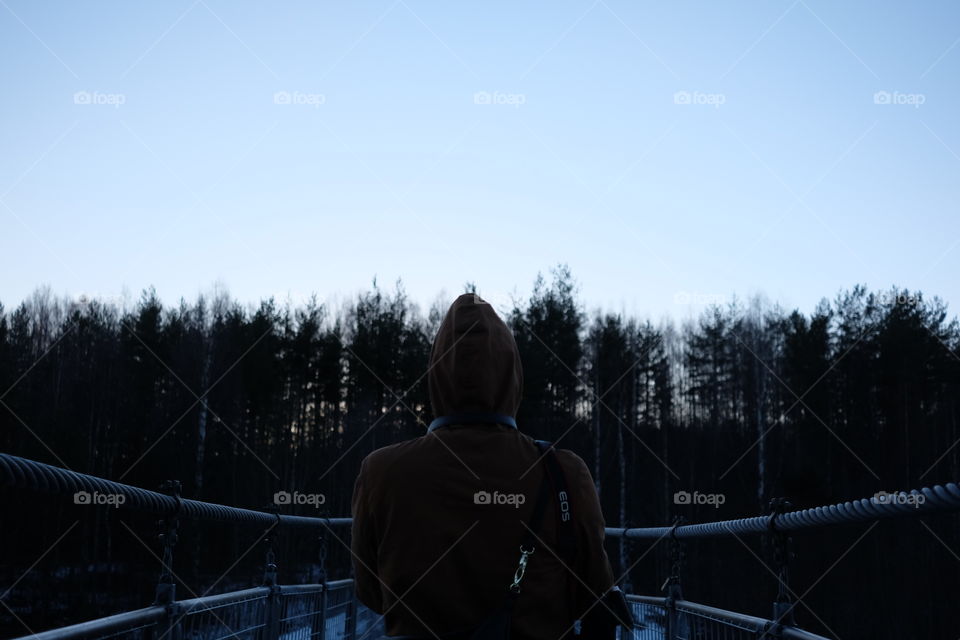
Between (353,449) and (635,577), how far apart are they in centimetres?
1351

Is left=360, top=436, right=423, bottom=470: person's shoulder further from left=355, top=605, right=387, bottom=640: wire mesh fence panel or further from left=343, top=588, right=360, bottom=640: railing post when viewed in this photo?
left=355, top=605, right=387, bottom=640: wire mesh fence panel

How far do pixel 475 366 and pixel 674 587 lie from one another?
262 centimetres

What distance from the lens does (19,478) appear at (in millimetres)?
1980

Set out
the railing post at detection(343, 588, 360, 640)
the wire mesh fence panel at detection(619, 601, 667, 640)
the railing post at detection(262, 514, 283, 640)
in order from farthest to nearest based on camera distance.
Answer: the railing post at detection(343, 588, 360, 640) < the railing post at detection(262, 514, 283, 640) < the wire mesh fence panel at detection(619, 601, 667, 640)

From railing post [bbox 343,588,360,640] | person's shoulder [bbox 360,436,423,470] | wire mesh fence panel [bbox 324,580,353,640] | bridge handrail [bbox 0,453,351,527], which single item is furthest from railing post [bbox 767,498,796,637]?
railing post [bbox 343,588,360,640]

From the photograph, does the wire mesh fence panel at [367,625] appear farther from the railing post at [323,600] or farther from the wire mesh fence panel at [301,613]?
the wire mesh fence panel at [301,613]

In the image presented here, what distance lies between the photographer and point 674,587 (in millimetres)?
4707

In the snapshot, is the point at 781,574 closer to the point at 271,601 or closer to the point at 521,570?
the point at 521,570

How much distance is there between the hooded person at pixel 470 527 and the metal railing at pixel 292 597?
784 mm

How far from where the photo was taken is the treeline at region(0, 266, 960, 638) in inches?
1265

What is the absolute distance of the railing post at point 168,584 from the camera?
3.35 meters

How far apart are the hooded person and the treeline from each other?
94.9ft

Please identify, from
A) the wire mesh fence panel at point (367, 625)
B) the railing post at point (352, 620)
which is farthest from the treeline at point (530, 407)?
the railing post at point (352, 620)

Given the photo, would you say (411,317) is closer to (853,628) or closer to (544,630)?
(853,628)
